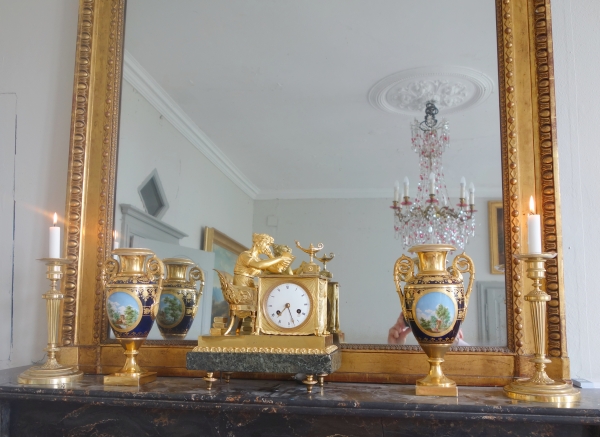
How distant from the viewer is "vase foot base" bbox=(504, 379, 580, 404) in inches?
48.6

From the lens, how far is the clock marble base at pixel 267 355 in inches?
52.4

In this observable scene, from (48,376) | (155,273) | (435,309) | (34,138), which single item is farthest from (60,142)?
(435,309)

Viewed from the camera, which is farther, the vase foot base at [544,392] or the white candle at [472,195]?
the white candle at [472,195]

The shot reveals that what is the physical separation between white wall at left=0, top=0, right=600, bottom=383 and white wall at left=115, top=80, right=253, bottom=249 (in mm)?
222

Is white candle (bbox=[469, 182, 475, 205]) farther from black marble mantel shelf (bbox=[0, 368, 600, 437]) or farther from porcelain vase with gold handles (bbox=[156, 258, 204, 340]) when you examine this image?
porcelain vase with gold handles (bbox=[156, 258, 204, 340])

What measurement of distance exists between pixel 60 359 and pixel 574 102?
5.39ft

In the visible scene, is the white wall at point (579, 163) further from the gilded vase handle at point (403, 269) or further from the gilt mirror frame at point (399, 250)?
the gilded vase handle at point (403, 269)

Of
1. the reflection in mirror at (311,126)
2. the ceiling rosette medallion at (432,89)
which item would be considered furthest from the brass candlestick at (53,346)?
the ceiling rosette medallion at (432,89)

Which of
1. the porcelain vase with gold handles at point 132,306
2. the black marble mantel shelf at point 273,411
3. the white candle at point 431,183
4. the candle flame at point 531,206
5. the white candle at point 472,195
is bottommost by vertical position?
the black marble mantel shelf at point 273,411

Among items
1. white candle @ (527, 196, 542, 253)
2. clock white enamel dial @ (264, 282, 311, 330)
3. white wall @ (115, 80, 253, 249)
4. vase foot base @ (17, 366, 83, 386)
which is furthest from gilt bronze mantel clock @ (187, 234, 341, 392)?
white candle @ (527, 196, 542, 253)

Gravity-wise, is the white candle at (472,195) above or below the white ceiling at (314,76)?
below

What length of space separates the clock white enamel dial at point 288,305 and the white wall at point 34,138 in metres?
0.80

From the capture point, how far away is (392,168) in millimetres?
1609

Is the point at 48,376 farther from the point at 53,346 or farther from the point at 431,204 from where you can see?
the point at 431,204
